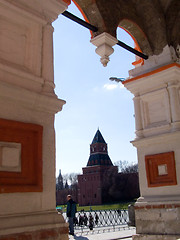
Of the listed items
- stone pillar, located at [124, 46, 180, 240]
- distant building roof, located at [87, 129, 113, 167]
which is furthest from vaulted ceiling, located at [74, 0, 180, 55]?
distant building roof, located at [87, 129, 113, 167]

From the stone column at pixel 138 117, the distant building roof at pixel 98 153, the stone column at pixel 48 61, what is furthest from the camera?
the distant building roof at pixel 98 153

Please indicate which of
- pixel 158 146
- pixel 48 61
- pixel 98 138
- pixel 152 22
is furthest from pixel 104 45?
pixel 98 138

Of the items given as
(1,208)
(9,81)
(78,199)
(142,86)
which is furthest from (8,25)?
(78,199)

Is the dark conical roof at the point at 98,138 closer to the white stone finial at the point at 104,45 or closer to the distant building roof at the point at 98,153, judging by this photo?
the distant building roof at the point at 98,153

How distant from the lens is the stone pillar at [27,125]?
7.45 ft

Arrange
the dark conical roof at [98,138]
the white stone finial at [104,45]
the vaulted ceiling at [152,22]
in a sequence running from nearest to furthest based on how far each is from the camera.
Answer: the white stone finial at [104,45], the vaulted ceiling at [152,22], the dark conical roof at [98,138]

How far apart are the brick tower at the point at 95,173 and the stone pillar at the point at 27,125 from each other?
47.4 m

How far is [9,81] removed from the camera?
→ 8.16ft

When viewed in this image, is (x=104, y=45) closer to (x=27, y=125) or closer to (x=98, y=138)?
(x=27, y=125)

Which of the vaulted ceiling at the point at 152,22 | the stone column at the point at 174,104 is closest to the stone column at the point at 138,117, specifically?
the stone column at the point at 174,104

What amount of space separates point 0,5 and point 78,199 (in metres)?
52.8

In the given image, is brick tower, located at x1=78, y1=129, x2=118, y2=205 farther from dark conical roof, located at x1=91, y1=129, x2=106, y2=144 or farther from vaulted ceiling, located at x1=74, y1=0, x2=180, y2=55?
vaulted ceiling, located at x1=74, y1=0, x2=180, y2=55

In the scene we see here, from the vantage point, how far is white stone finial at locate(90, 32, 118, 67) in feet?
13.6

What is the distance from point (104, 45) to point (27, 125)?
6.90ft
